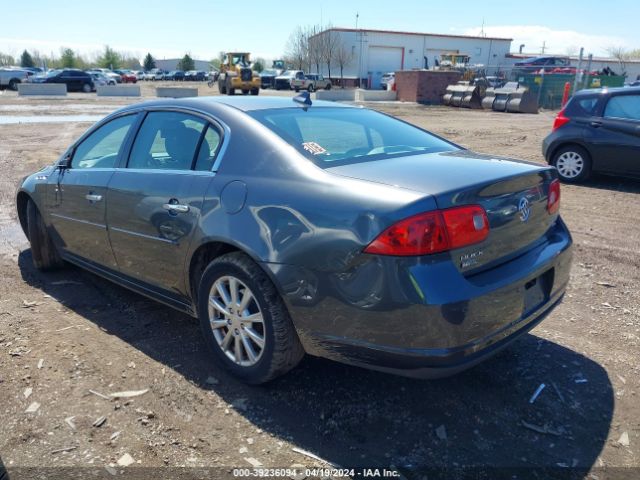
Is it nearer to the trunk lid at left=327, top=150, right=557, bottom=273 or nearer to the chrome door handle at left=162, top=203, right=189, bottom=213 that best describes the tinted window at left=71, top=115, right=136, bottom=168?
the chrome door handle at left=162, top=203, right=189, bottom=213

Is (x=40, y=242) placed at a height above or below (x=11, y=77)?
below

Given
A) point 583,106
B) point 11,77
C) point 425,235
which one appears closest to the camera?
point 425,235

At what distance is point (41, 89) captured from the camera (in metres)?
36.0

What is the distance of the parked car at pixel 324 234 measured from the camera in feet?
7.78

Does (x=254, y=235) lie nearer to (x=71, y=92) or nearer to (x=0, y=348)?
(x=0, y=348)

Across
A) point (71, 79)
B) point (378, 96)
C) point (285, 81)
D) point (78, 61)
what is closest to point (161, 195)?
point (378, 96)

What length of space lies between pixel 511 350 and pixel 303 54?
227 feet

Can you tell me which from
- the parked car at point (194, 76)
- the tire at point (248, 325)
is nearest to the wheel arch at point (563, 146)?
the tire at point (248, 325)

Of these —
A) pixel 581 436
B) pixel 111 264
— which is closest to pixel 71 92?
pixel 111 264

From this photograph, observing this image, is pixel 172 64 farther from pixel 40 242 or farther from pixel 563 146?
pixel 40 242

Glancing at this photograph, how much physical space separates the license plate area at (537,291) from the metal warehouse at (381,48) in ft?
190

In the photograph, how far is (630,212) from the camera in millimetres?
7016

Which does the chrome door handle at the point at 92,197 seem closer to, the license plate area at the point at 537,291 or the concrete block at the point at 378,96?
the license plate area at the point at 537,291

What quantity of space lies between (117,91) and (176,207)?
37.2 metres
